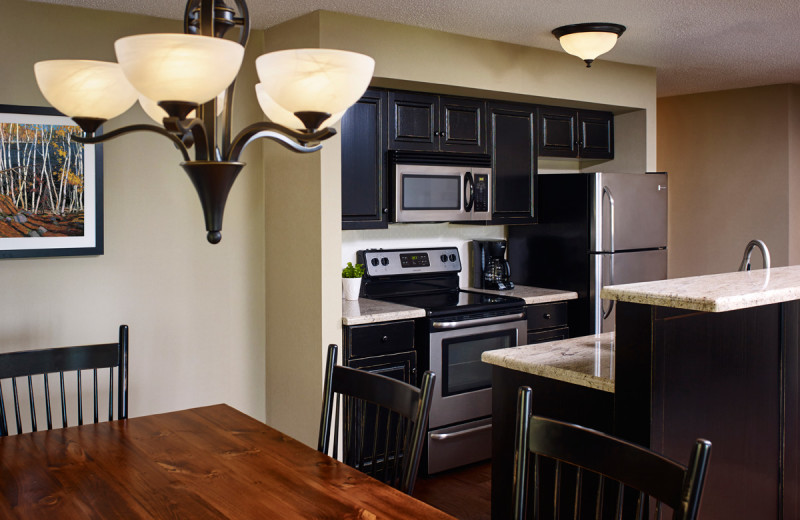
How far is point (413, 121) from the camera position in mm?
3988

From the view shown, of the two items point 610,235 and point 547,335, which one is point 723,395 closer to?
point 547,335

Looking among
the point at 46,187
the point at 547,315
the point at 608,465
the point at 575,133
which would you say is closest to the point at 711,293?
the point at 608,465

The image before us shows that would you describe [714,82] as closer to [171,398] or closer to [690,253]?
[690,253]

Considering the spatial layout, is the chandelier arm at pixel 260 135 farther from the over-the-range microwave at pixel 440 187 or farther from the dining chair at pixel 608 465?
the over-the-range microwave at pixel 440 187

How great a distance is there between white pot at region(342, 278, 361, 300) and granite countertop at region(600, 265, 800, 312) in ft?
6.60

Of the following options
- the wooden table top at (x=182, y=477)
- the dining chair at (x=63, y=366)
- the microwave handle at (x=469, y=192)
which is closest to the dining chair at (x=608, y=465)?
the wooden table top at (x=182, y=477)

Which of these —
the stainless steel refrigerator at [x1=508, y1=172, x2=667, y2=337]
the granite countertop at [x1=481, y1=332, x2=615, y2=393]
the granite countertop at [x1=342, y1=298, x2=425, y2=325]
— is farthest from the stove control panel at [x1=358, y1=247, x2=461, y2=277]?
the granite countertop at [x1=481, y1=332, x2=615, y2=393]

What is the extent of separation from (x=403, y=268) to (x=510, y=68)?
1.29m

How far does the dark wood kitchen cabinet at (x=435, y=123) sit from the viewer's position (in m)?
3.93

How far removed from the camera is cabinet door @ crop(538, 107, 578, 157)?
464cm

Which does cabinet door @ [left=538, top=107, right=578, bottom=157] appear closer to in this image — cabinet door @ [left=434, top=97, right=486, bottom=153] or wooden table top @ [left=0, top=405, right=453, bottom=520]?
cabinet door @ [left=434, top=97, right=486, bottom=153]

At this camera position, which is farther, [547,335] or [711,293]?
[547,335]

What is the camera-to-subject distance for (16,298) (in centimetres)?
331

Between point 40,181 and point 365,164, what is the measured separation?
5.01ft
